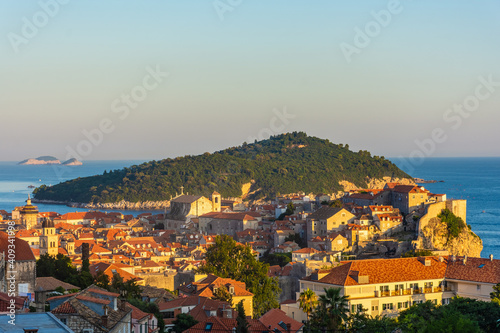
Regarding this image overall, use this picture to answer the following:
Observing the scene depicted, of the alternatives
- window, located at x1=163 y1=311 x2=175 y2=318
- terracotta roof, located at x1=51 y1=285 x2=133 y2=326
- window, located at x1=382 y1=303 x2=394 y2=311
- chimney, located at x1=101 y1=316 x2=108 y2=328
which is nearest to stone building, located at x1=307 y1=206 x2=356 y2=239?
window, located at x1=382 y1=303 x2=394 y2=311

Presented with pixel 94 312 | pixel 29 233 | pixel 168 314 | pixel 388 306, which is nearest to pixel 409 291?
pixel 388 306

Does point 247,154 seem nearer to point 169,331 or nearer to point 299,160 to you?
point 299,160

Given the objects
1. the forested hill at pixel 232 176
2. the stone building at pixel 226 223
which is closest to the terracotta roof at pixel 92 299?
the stone building at pixel 226 223

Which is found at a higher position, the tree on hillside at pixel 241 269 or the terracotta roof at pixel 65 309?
the terracotta roof at pixel 65 309

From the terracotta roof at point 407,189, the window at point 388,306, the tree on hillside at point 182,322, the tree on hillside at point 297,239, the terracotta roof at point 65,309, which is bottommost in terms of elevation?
the tree on hillside at point 297,239

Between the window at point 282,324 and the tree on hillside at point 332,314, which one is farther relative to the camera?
the window at point 282,324

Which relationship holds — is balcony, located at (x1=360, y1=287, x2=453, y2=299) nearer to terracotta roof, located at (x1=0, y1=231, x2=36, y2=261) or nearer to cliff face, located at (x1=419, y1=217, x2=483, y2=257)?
terracotta roof, located at (x1=0, y1=231, x2=36, y2=261)

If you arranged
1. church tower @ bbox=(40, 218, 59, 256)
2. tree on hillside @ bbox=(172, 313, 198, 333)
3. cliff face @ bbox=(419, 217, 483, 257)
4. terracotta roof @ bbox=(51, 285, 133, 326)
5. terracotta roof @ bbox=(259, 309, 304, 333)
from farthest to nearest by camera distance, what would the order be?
cliff face @ bbox=(419, 217, 483, 257) → church tower @ bbox=(40, 218, 59, 256) → terracotta roof @ bbox=(259, 309, 304, 333) → tree on hillside @ bbox=(172, 313, 198, 333) → terracotta roof @ bbox=(51, 285, 133, 326)

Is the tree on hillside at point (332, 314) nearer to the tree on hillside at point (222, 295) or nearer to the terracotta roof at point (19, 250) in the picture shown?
the tree on hillside at point (222, 295)

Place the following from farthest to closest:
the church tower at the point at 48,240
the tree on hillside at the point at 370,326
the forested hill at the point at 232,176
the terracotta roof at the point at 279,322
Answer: the forested hill at the point at 232,176 < the church tower at the point at 48,240 < the terracotta roof at the point at 279,322 < the tree on hillside at the point at 370,326
